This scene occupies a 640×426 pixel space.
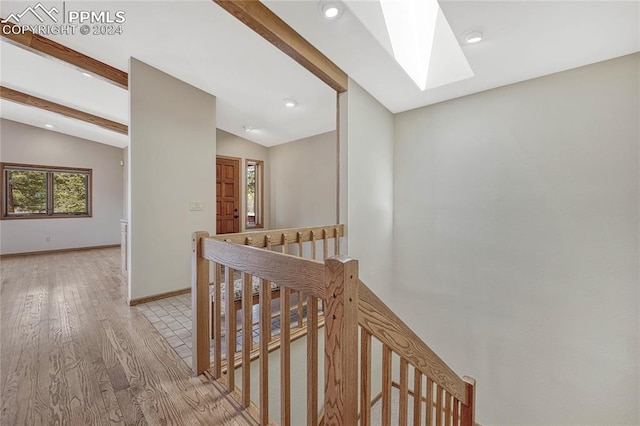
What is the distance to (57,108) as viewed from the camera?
14.5 feet

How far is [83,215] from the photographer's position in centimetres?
620

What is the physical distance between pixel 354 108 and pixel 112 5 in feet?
7.88

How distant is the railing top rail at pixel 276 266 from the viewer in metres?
0.96

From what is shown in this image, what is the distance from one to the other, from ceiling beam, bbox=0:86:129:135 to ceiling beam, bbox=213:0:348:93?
436 centimetres

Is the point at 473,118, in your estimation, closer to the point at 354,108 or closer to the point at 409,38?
the point at 409,38

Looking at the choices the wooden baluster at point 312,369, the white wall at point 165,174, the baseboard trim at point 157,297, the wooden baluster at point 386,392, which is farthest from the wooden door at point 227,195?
the wooden baluster at point 386,392

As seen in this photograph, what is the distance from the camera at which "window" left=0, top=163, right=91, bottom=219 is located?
17.9 feet

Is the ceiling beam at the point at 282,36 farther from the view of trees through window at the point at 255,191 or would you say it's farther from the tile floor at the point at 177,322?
the view of trees through window at the point at 255,191

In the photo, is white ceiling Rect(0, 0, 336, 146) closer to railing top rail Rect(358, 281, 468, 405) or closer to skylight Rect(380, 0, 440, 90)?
skylight Rect(380, 0, 440, 90)

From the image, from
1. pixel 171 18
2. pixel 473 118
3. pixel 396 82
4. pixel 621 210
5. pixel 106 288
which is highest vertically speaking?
pixel 171 18

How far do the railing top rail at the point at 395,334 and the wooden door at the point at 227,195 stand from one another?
4.47m

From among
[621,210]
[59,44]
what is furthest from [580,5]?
[59,44]

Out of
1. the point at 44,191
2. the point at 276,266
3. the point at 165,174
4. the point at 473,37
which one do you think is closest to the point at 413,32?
the point at 473,37

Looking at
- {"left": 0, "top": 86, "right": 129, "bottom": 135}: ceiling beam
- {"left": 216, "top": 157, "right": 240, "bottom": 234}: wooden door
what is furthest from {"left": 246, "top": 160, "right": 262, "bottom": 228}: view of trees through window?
{"left": 0, "top": 86, "right": 129, "bottom": 135}: ceiling beam
